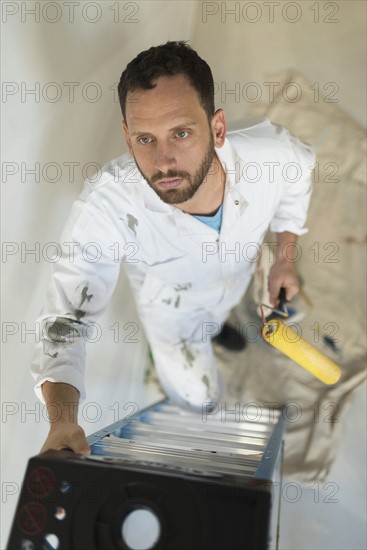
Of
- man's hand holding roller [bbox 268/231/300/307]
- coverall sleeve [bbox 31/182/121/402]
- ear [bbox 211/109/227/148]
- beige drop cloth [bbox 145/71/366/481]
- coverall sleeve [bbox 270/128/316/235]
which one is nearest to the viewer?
coverall sleeve [bbox 31/182/121/402]

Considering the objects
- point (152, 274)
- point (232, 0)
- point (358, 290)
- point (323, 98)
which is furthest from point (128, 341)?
point (232, 0)

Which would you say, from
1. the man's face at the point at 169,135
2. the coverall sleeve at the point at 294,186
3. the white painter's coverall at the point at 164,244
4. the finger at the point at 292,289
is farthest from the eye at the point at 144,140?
the finger at the point at 292,289

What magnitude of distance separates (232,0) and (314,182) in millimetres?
706

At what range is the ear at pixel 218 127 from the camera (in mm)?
1041

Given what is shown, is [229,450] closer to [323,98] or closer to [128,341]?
[128,341]

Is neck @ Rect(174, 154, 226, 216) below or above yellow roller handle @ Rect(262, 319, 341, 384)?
above

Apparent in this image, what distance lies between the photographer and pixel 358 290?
1.62 metres

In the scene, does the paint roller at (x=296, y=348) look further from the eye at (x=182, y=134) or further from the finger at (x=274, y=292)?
the eye at (x=182, y=134)

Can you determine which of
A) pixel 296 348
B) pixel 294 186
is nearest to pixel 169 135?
pixel 294 186

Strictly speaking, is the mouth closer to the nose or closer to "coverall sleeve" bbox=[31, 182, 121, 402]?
the nose

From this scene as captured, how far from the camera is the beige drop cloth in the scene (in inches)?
61.4

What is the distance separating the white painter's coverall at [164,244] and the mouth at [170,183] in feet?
0.31

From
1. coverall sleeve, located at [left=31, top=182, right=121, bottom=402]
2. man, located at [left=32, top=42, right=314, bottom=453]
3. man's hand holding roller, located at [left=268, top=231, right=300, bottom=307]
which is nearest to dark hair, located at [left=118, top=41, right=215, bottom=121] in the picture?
man, located at [left=32, top=42, right=314, bottom=453]

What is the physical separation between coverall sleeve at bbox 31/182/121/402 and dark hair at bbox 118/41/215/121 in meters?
0.25
